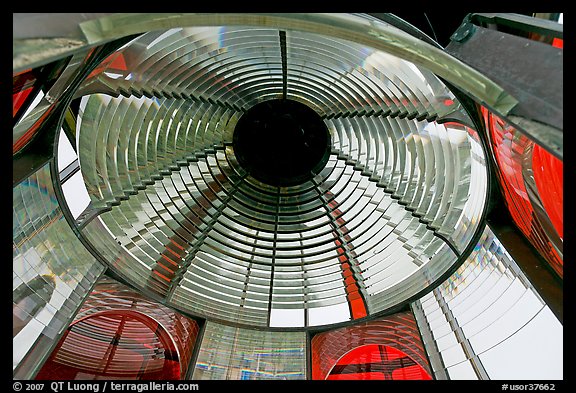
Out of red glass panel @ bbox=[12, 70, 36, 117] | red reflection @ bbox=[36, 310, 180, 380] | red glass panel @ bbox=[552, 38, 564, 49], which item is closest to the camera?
red glass panel @ bbox=[552, 38, 564, 49]

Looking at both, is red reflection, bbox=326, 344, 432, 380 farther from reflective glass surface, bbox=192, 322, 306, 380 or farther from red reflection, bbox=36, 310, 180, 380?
red reflection, bbox=36, 310, 180, 380

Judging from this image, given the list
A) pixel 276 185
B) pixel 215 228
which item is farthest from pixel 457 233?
pixel 215 228

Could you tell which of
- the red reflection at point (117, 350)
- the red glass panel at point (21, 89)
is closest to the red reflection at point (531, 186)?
the red glass panel at point (21, 89)

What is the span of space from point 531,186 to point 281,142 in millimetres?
1037

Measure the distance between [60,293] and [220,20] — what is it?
129cm

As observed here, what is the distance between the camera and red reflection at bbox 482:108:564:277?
4.90ft

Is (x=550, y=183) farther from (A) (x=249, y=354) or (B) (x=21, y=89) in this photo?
(B) (x=21, y=89)

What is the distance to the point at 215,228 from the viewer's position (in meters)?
2.37

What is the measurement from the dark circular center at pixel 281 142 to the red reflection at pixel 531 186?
81 centimetres

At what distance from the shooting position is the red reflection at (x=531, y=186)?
58.7 inches

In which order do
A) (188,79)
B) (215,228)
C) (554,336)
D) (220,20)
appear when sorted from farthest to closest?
(215,228) < (188,79) < (554,336) < (220,20)

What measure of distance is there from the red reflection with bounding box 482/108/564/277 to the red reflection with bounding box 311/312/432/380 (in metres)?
0.64

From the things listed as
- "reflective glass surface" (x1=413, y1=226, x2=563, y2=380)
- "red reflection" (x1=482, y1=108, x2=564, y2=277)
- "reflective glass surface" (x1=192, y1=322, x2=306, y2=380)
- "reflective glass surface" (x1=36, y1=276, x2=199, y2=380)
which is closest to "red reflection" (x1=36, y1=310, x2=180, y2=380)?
"reflective glass surface" (x1=36, y1=276, x2=199, y2=380)
